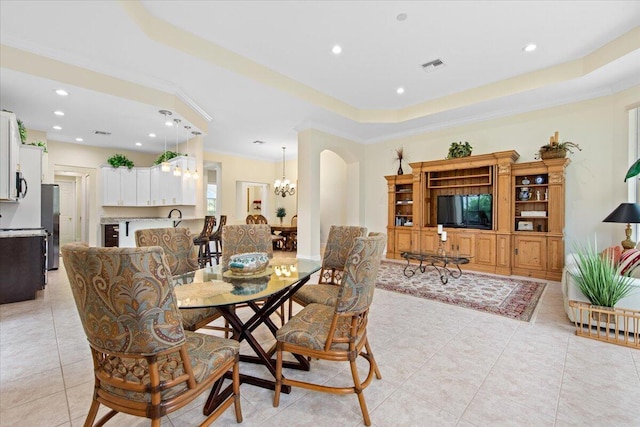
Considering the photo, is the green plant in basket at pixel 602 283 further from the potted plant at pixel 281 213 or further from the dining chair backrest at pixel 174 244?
the potted plant at pixel 281 213

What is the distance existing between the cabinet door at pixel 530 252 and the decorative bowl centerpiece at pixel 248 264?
15.6ft

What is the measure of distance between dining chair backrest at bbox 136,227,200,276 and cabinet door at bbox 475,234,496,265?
4920 millimetres

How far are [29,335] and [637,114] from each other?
7.98m

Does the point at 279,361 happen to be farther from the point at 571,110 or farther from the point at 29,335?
the point at 571,110

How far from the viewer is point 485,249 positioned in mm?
5172

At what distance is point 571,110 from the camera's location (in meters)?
4.71

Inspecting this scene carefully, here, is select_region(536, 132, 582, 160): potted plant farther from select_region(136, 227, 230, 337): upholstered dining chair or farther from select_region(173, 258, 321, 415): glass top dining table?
select_region(136, 227, 230, 337): upholstered dining chair

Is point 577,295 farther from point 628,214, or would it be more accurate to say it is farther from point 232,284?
point 232,284

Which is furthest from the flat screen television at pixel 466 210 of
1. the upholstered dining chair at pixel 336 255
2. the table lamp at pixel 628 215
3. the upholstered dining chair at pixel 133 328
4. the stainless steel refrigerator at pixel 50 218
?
the stainless steel refrigerator at pixel 50 218

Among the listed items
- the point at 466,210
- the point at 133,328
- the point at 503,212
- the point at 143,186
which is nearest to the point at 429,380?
the point at 133,328

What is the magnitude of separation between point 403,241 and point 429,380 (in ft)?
14.7

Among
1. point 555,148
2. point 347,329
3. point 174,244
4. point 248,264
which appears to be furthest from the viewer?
point 555,148

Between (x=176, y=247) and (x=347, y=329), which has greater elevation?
(x=176, y=247)

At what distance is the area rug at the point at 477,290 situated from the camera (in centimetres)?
333
